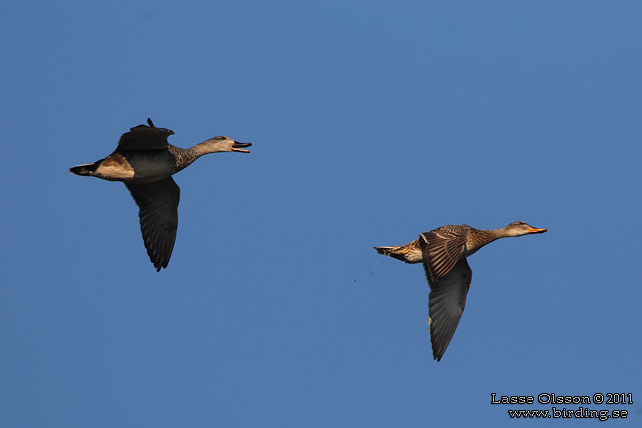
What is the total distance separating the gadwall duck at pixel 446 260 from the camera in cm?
1728

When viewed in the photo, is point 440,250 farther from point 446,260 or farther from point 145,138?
point 145,138

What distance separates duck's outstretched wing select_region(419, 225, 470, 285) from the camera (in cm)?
1716

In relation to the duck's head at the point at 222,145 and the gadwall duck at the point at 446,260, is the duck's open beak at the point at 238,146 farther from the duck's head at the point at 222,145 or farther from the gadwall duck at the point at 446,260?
the gadwall duck at the point at 446,260

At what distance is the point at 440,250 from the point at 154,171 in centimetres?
575

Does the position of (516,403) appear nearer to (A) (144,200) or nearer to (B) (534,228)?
(B) (534,228)

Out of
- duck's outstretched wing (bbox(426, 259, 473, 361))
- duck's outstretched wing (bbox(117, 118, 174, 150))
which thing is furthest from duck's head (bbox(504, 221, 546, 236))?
duck's outstretched wing (bbox(117, 118, 174, 150))

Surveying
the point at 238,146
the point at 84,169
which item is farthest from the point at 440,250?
the point at 84,169

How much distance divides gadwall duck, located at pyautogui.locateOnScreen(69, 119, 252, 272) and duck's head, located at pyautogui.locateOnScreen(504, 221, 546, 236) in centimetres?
557

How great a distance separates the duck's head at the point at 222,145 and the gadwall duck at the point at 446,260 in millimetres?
3606

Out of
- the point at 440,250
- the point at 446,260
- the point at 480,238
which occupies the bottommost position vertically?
the point at 446,260

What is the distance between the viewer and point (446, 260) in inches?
677

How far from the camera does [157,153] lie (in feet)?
61.1

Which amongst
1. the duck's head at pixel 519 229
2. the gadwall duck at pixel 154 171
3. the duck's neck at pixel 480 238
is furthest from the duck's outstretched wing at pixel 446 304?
the gadwall duck at pixel 154 171

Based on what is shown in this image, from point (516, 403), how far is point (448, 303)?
257cm
